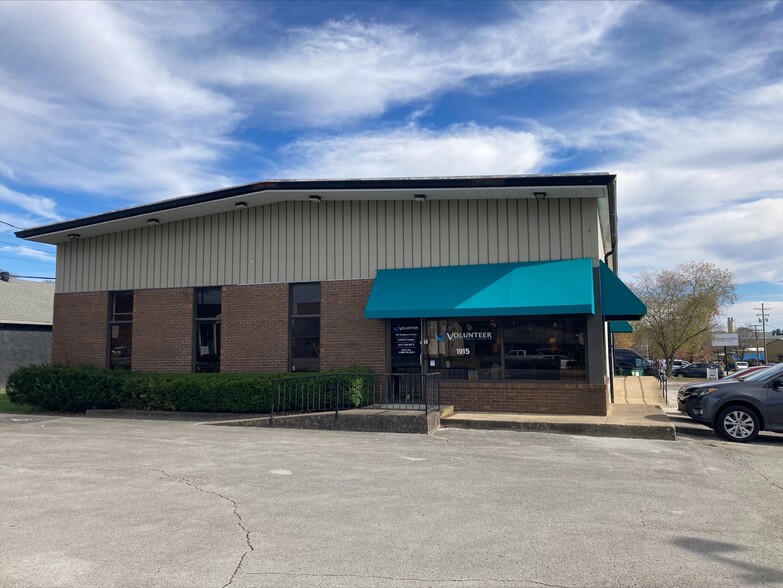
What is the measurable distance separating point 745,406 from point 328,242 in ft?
30.6

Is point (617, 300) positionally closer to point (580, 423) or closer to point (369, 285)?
point (580, 423)

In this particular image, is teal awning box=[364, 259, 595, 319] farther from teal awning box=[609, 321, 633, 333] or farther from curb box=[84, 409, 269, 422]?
teal awning box=[609, 321, 633, 333]

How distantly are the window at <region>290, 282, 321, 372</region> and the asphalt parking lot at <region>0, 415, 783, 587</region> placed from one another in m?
4.54

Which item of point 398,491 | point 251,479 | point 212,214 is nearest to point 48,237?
point 212,214

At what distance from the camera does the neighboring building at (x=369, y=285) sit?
13.5 m

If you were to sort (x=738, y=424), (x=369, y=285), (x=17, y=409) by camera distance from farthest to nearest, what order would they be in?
(x=17, y=409)
(x=369, y=285)
(x=738, y=424)

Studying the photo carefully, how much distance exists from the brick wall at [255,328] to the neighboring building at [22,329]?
17342 mm

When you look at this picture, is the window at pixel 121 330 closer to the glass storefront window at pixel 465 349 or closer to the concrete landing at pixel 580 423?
the glass storefront window at pixel 465 349

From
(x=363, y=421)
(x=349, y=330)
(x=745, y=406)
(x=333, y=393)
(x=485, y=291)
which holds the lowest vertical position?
Result: (x=363, y=421)

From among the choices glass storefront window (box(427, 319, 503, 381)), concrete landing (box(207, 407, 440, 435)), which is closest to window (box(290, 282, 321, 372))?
concrete landing (box(207, 407, 440, 435))

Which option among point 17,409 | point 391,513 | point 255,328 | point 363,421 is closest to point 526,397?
point 363,421

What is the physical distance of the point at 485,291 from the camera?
1365cm

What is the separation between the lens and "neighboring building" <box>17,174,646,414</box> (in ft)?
44.1

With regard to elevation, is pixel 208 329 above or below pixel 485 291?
below
